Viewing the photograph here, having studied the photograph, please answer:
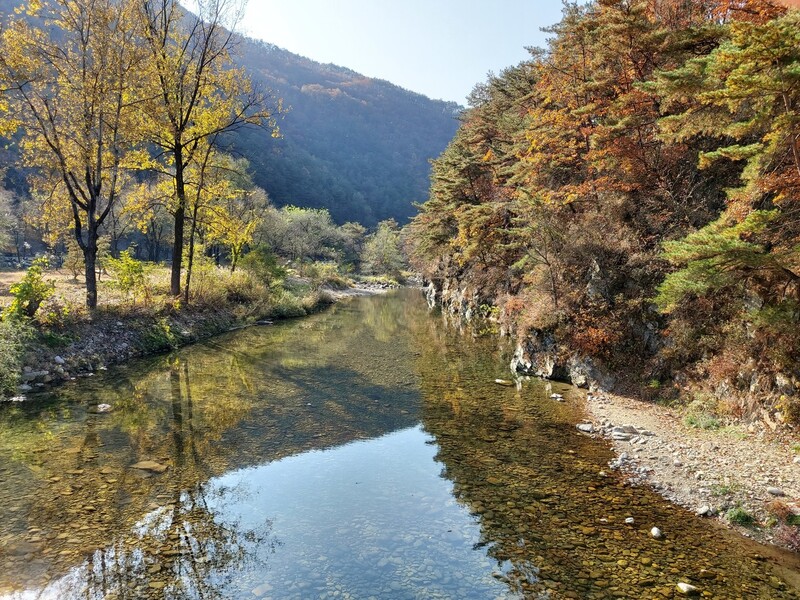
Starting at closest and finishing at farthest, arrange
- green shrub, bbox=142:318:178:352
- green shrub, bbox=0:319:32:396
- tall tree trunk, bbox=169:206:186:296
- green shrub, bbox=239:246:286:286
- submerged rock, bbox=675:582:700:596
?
submerged rock, bbox=675:582:700:596 < green shrub, bbox=0:319:32:396 < green shrub, bbox=142:318:178:352 < tall tree trunk, bbox=169:206:186:296 < green shrub, bbox=239:246:286:286

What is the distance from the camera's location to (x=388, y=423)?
39.9 ft

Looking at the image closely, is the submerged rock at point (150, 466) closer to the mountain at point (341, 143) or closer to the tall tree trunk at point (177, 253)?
the tall tree trunk at point (177, 253)

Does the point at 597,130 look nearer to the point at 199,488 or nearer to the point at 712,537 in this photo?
the point at 712,537

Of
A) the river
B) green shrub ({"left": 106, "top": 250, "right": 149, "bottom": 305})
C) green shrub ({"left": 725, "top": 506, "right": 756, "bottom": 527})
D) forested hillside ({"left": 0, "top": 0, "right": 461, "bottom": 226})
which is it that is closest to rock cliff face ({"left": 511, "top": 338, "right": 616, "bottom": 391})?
the river

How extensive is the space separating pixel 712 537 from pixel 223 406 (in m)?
11.4

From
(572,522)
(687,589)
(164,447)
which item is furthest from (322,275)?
(687,589)

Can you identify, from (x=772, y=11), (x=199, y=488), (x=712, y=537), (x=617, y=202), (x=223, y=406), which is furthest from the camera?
(x=617, y=202)

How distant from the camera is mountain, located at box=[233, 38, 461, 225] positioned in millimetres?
117875

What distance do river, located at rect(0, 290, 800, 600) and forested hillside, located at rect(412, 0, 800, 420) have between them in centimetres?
307

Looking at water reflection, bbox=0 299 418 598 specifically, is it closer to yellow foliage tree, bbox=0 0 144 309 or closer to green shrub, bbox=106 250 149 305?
green shrub, bbox=106 250 149 305

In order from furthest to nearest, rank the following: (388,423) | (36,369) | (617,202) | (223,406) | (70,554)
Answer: (617,202)
(36,369)
(223,406)
(388,423)
(70,554)

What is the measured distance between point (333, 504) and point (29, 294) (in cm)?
1286

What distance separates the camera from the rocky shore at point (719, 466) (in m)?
7.11

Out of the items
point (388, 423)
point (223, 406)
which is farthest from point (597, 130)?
point (223, 406)
